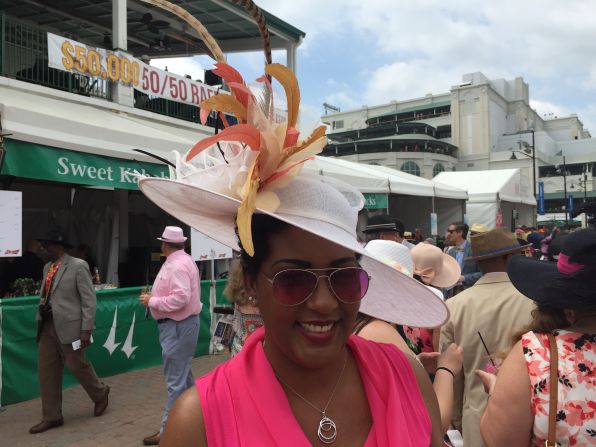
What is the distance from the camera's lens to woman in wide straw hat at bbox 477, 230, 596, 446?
163cm

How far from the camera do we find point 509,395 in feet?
5.57

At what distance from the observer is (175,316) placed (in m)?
4.81

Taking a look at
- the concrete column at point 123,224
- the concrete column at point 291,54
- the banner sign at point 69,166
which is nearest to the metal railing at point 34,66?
the concrete column at point 123,224

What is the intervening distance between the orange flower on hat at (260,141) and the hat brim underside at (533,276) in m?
1.05

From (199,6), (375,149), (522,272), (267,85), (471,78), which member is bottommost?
(522,272)

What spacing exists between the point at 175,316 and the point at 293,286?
3.85m

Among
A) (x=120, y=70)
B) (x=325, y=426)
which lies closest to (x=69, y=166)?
(x=120, y=70)

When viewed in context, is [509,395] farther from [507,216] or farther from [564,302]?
[507,216]

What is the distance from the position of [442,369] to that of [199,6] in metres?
11.9

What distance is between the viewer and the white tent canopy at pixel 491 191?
719 inches

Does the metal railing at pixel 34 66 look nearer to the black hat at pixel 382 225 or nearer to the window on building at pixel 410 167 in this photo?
the black hat at pixel 382 225

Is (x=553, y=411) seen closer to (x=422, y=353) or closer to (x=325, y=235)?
(x=422, y=353)

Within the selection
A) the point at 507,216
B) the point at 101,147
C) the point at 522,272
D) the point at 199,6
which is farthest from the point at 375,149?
the point at 522,272

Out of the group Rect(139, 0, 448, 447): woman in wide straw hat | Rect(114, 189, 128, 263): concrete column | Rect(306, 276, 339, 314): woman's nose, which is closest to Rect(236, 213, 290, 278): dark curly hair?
Rect(139, 0, 448, 447): woman in wide straw hat
